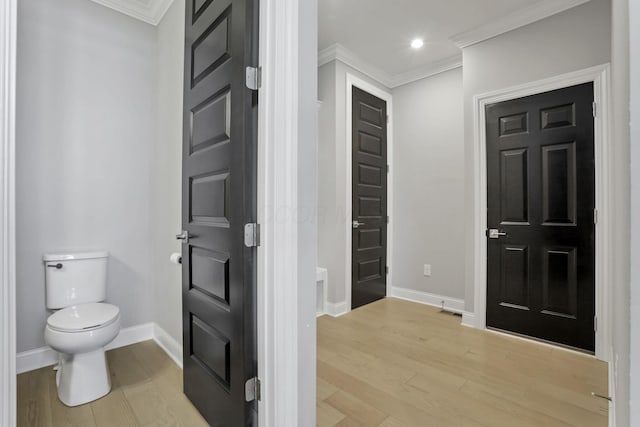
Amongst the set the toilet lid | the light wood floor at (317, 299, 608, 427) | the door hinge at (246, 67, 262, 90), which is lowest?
the light wood floor at (317, 299, 608, 427)

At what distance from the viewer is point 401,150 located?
3.76m

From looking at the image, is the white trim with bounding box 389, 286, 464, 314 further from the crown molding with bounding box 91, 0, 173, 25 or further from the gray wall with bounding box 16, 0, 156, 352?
the crown molding with bounding box 91, 0, 173, 25

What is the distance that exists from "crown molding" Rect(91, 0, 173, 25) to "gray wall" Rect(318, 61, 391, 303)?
5.39ft

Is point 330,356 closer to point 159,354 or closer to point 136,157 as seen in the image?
point 159,354

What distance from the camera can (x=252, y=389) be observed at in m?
1.24

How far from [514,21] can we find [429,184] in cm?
169

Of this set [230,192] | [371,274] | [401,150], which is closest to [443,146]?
[401,150]

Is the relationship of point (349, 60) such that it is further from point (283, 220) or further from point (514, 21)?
point (283, 220)

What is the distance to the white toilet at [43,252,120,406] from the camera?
1.58 m

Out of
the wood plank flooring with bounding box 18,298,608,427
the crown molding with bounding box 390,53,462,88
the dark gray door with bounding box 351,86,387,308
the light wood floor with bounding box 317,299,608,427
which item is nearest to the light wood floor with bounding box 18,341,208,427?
the wood plank flooring with bounding box 18,298,608,427

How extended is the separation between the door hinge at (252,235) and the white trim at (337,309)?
6.84 ft

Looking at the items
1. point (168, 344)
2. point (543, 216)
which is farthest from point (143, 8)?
point (543, 216)

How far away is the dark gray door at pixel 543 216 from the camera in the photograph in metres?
2.25

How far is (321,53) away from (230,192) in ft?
8.38
